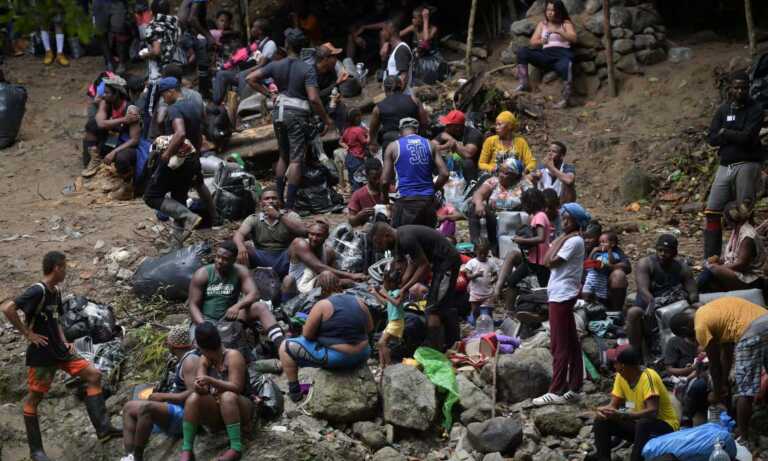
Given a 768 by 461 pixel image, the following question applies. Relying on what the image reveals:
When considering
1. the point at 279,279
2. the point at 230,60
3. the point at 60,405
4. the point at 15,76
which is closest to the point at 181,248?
the point at 279,279

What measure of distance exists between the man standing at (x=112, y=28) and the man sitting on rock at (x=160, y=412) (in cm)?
862

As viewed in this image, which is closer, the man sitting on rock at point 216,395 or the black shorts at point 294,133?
the man sitting on rock at point 216,395

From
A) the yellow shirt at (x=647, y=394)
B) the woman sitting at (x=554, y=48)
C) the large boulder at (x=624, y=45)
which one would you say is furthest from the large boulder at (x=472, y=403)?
the large boulder at (x=624, y=45)

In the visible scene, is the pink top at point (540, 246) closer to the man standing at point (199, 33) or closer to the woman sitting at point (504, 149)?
the woman sitting at point (504, 149)

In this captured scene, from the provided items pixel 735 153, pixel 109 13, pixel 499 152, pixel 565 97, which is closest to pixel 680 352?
pixel 735 153

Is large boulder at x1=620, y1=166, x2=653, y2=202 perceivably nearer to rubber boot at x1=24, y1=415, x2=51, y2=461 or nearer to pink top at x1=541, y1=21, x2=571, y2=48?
pink top at x1=541, y1=21, x2=571, y2=48

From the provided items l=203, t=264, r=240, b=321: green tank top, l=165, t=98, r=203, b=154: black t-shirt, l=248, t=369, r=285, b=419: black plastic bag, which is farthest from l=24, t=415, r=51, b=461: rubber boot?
l=165, t=98, r=203, b=154: black t-shirt

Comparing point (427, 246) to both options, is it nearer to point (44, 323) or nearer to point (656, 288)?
point (656, 288)

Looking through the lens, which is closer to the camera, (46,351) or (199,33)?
(46,351)

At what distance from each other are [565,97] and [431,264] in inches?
222

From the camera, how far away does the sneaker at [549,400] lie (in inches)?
347

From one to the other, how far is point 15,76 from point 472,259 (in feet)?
32.0

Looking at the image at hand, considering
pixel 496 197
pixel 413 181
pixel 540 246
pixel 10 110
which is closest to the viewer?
pixel 540 246

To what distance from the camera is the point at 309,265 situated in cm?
1027
